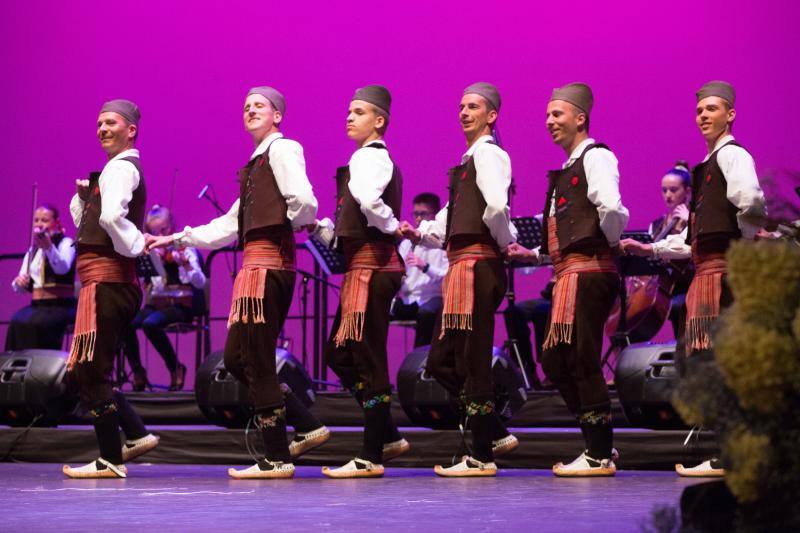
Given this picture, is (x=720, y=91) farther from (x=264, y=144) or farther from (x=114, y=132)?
(x=114, y=132)

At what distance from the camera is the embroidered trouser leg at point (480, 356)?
433 centimetres

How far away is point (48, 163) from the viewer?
26.7ft

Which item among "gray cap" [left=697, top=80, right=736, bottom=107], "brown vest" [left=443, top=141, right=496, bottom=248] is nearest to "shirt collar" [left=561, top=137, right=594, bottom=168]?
"brown vest" [left=443, top=141, right=496, bottom=248]

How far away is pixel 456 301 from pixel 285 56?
3903 mm

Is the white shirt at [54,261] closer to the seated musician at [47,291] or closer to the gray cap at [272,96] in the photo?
the seated musician at [47,291]

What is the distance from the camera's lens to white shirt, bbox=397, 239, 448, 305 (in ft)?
23.5

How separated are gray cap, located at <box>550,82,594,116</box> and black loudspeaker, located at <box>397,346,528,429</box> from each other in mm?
1153

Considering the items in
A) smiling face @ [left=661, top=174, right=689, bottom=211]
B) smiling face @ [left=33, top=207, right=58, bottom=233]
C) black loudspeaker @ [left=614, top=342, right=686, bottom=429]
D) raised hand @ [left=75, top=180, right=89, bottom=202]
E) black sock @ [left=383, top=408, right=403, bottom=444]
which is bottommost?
black sock @ [left=383, top=408, right=403, bottom=444]

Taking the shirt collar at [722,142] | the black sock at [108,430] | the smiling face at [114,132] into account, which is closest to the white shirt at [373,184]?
the smiling face at [114,132]

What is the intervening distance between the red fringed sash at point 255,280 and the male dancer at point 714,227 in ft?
5.20

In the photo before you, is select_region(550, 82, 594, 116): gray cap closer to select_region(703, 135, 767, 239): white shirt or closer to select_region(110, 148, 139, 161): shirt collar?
select_region(703, 135, 767, 239): white shirt

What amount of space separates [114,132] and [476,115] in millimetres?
1543

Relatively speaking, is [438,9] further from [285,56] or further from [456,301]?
[456,301]

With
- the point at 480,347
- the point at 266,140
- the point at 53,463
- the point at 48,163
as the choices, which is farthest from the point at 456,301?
the point at 48,163
